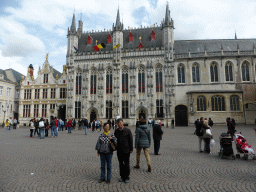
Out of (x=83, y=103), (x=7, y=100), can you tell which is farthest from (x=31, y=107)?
(x=83, y=103)

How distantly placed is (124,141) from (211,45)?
3989 cm

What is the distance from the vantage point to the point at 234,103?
33.7 m

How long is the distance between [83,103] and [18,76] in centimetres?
2325

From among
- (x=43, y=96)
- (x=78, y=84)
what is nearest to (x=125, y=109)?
(x=78, y=84)

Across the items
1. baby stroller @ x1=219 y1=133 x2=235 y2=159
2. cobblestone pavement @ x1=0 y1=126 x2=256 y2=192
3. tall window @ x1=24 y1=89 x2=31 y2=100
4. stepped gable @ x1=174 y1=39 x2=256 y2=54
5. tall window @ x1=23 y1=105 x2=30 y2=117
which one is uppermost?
stepped gable @ x1=174 y1=39 x2=256 y2=54

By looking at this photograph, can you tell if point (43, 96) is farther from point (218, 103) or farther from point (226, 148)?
point (226, 148)

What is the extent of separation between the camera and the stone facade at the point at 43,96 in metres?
40.8

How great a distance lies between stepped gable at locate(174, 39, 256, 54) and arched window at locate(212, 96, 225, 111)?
34.7 feet

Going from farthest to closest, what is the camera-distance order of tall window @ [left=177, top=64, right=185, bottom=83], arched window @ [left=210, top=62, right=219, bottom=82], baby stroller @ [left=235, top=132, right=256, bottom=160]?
tall window @ [left=177, top=64, right=185, bottom=83] < arched window @ [left=210, top=62, right=219, bottom=82] < baby stroller @ [left=235, top=132, right=256, bottom=160]

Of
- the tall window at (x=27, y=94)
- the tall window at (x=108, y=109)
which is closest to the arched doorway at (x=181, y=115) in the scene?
the tall window at (x=108, y=109)

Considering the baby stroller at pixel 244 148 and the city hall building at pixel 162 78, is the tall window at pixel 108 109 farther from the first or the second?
the baby stroller at pixel 244 148

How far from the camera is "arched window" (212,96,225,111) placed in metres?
33.6

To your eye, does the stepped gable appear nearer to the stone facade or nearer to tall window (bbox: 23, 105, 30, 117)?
the stone facade

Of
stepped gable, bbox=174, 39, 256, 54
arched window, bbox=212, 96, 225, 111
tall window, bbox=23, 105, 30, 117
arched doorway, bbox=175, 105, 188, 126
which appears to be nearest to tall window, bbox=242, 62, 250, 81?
stepped gable, bbox=174, 39, 256, 54
